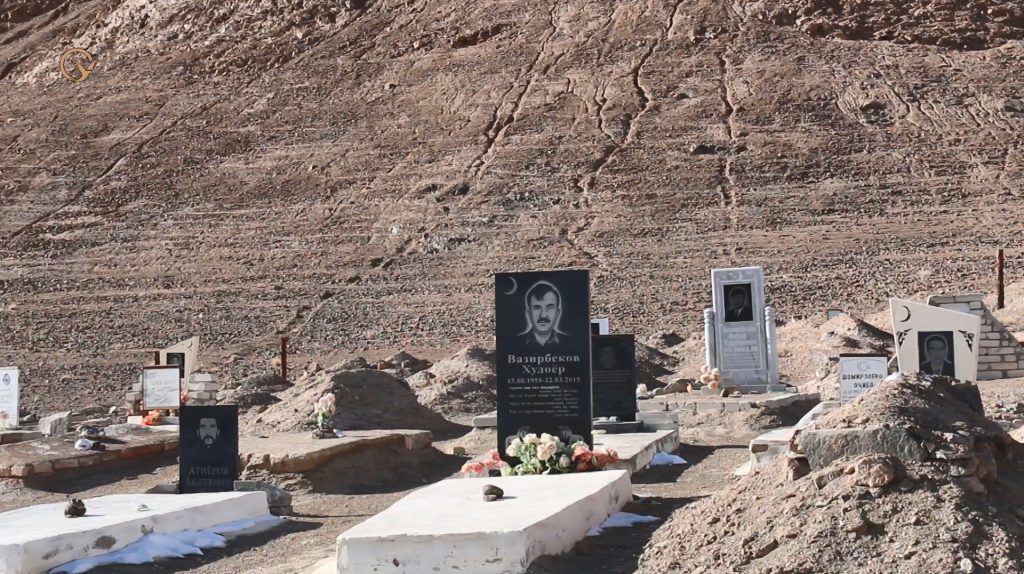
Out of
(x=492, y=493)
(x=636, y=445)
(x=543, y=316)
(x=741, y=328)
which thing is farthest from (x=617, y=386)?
(x=492, y=493)

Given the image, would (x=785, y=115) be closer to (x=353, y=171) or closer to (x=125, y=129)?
(x=353, y=171)

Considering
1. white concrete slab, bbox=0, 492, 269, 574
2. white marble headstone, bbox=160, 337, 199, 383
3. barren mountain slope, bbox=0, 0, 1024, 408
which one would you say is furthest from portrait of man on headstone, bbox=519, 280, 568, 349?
barren mountain slope, bbox=0, 0, 1024, 408

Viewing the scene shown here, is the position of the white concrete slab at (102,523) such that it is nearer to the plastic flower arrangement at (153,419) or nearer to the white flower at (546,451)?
the white flower at (546,451)

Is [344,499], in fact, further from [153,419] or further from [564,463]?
[153,419]

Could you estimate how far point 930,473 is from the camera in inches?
258

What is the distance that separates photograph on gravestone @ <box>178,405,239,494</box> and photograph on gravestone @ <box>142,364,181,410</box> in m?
7.05

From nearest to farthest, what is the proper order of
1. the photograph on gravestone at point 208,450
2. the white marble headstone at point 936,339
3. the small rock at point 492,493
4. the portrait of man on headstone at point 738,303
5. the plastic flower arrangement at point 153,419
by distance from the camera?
1. the small rock at point 492,493
2. the photograph on gravestone at point 208,450
3. the white marble headstone at point 936,339
4. the plastic flower arrangement at point 153,419
5. the portrait of man on headstone at point 738,303

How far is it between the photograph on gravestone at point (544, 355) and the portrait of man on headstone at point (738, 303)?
964 cm

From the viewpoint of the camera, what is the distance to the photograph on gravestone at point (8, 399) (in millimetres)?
17562

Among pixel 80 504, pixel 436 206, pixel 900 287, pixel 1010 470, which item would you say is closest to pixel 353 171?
pixel 436 206

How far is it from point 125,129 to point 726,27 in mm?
21914

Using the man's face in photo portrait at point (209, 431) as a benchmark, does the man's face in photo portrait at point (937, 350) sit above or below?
above

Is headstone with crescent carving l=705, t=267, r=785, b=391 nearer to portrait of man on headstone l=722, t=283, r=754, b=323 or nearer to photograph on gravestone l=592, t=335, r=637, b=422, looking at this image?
portrait of man on headstone l=722, t=283, r=754, b=323

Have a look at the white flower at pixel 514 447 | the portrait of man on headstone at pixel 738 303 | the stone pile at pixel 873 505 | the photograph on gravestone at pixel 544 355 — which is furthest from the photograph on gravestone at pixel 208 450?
the portrait of man on headstone at pixel 738 303
